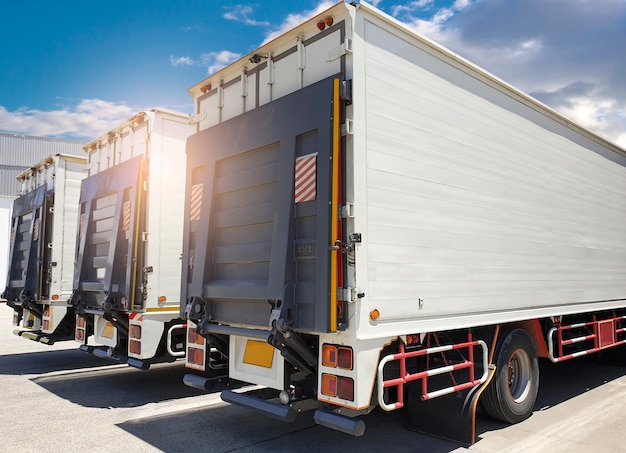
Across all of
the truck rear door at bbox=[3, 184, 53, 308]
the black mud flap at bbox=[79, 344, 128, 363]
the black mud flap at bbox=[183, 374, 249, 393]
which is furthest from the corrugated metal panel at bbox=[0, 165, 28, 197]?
the black mud flap at bbox=[183, 374, 249, 393]

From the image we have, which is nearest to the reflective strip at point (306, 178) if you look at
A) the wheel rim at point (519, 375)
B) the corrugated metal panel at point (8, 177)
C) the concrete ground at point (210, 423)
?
the concrete ground at point (210, 423)

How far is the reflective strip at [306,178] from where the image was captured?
153 inches

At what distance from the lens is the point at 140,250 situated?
6.52m

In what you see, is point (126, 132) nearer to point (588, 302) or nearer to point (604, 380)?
point (588, 302)

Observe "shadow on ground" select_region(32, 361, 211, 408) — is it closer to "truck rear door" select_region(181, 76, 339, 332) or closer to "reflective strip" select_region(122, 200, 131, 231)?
"reflective strip" select_region(122, 200, 131, 231)

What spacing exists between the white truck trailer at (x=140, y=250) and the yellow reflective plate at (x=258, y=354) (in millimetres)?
2153

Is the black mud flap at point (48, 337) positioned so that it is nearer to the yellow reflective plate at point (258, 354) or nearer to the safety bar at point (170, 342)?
the safety bar at point (170, 342)

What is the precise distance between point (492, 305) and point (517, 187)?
139 cm

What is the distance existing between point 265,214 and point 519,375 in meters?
3.28

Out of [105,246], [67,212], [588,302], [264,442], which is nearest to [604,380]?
[588,302]

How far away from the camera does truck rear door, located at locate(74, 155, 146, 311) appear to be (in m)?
6.48

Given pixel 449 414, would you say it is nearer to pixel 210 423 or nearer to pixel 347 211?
pixel 347 211

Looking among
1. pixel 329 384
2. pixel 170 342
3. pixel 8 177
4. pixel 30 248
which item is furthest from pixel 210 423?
pixel 8 177

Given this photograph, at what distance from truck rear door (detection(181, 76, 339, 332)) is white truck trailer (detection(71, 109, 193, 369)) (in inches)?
60.7
